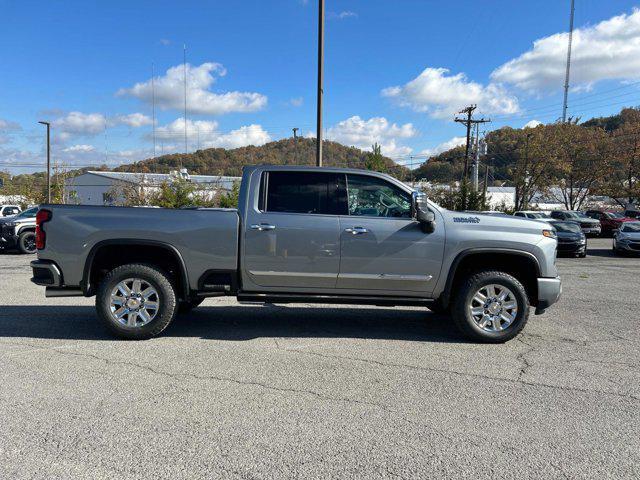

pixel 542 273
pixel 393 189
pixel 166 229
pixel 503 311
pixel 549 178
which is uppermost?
pixel 549 178

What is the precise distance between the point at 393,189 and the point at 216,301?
388 centimetres

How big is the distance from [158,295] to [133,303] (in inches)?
12.0

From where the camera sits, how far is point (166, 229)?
18.1 feet

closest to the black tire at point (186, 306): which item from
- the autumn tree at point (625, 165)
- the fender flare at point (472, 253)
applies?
the fender flare at point (472, 253)

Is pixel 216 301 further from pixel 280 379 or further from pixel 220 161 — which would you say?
pixel 220 161

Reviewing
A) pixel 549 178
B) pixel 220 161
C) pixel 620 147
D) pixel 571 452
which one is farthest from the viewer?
pixel 220 161

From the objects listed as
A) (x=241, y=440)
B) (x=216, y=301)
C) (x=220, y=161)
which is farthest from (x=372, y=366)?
(x=220, y=161)

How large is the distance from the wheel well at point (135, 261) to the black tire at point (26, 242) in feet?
39.6

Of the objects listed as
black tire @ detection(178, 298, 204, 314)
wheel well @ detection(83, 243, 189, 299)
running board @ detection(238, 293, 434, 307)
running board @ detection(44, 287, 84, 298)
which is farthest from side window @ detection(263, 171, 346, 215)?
running board @ detection(44, 287, 84, 298)

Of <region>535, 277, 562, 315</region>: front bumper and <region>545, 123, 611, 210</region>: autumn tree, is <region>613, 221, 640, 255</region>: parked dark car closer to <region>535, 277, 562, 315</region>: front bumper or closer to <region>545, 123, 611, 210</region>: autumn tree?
<region>535, 277, 562, 315</region>: front bumper

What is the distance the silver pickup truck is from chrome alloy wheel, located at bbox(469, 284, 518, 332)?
0.01 meters

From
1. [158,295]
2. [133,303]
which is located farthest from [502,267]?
[133,303]

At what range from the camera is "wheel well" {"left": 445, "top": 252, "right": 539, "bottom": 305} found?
18.6ft

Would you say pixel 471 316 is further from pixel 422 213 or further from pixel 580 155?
pixel 580 155
